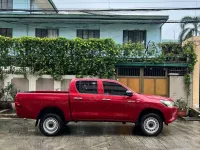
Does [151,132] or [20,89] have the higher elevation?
[20,89]

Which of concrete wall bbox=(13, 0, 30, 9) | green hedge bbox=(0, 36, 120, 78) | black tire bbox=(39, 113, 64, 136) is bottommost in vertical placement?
black tire bbox=(39, 113, 64, 136)

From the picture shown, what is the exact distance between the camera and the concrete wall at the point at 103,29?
70.5 feet

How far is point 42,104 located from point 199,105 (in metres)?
10.2

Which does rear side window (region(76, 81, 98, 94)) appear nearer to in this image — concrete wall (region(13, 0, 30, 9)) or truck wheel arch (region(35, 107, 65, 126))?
truck wheel arch (region(35, 107, 65, 126))

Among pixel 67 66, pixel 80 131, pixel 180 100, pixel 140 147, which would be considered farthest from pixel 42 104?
pixel 180 100

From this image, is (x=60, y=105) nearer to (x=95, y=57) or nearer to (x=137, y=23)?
(x=95, y=57)

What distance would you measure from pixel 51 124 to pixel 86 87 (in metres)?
1.69

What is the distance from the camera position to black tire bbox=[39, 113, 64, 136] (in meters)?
10.2

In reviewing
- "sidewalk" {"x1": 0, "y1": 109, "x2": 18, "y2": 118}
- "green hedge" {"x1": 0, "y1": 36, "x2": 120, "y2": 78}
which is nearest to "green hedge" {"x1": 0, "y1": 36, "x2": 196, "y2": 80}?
"green hedge" {"x1": 0, "y1": 36, "x2": 120, "y2": 78}

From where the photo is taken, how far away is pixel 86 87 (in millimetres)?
10609

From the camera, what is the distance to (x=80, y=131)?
11.1 meters

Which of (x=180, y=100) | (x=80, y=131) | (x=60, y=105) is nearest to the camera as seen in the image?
(x=60, y=105)

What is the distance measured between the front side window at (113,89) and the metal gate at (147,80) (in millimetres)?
6944

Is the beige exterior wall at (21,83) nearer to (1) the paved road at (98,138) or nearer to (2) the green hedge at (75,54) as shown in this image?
(2) the green hedge at (75,54)
